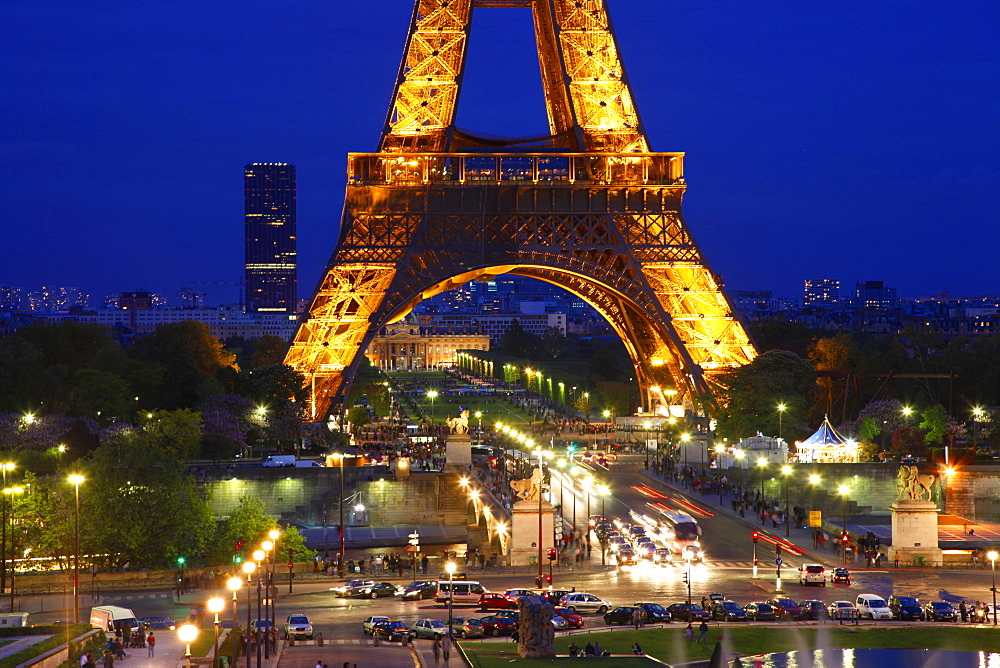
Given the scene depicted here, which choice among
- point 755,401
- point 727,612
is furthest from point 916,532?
point 755,401

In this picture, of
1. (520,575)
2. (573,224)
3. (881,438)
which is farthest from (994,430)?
(520,575)

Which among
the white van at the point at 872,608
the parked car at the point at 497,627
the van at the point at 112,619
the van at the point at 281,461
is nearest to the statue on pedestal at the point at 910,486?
the white van at the point at 872,608

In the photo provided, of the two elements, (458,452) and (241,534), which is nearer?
(241,534)

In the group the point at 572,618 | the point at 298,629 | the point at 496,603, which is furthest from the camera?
the point at 496,603

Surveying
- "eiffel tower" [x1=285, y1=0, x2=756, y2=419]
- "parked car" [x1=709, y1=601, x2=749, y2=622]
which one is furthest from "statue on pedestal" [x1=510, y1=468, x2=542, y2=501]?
"eiffel tower" [x1=285, y1=0, x2=756, y2=419]

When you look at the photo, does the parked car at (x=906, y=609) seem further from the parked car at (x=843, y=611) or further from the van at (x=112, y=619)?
the van at (x=112, y=619)

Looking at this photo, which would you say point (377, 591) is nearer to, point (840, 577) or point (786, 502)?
point (840, 577)

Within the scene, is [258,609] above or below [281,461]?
below
